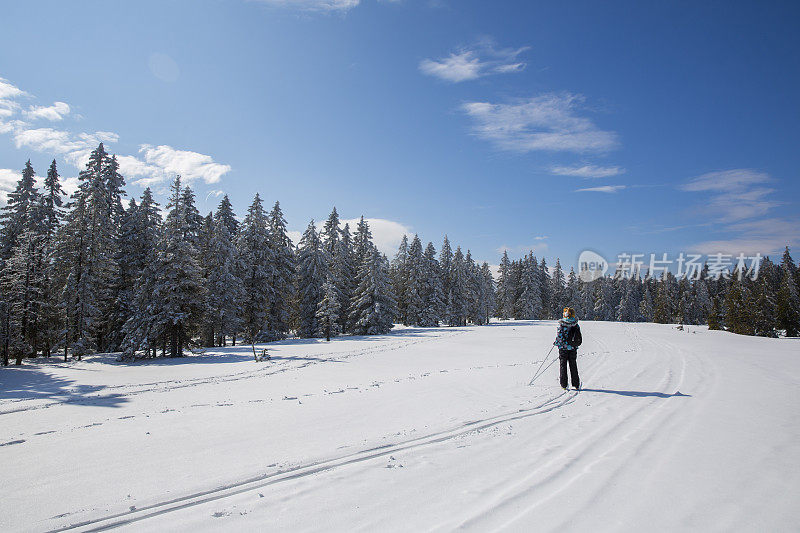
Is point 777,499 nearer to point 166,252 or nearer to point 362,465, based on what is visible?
point 362,465

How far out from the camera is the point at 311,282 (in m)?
39.4

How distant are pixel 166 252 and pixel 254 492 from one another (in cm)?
2469

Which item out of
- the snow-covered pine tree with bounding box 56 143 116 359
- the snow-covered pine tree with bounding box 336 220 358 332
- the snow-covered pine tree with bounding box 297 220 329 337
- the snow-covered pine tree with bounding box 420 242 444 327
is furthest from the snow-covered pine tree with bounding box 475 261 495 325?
the snow-covered pine tree with bounding box 56 143 116 359

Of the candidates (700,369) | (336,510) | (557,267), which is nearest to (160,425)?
(336,510)

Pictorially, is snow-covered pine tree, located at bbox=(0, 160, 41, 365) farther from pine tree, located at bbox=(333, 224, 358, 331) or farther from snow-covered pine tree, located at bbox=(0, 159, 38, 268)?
pine tree, located at bbox=(333, 224, 358, 331)

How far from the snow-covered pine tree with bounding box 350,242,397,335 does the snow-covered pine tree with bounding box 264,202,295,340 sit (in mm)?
6874

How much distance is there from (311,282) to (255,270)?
620 centimetres

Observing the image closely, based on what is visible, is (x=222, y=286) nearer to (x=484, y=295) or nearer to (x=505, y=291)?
(x=484, y=295)

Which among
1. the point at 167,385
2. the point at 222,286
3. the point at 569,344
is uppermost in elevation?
the point at 222,286

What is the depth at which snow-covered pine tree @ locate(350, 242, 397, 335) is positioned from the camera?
38.9 m

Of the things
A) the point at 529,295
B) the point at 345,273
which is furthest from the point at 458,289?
the point at 529,295

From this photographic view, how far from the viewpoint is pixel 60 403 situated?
10.4 meters

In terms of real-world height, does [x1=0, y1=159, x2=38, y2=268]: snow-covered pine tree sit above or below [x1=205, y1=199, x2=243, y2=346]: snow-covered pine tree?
above

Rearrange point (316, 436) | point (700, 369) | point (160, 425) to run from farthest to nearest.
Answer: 1. point (700, 369)
2. point (160, 425)
3. point (316, 436)
